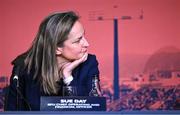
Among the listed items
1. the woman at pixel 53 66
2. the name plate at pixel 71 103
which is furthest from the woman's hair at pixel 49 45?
the name plate at pixel 71 103

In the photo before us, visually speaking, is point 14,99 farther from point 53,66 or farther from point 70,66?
point 70,66

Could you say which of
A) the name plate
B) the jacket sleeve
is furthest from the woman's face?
the name plate

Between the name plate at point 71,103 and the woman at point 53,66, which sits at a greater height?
the woman at point 53,66

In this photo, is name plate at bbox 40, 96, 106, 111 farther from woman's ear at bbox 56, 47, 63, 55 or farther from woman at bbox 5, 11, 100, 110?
woman's ear at bbox 56, 47, 63, 55

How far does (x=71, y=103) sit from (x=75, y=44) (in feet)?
1.92

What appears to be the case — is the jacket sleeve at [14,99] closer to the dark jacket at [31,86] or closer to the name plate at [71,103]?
the dark jacket at [31,86]

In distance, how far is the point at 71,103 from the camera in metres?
1.69

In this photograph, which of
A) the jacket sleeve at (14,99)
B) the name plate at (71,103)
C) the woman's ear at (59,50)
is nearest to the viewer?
the name plate at (71,103)

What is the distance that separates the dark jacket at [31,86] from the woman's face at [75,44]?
3.1 inches

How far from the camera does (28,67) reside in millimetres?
2139

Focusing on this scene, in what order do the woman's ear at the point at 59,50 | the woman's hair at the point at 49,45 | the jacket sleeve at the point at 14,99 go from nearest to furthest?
the jacket sleeve at the point at 14,99, the woman's hair at the point at 49,45, the woman's ear at the point at 59,50

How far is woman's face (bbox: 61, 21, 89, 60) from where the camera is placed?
2160 millimetres

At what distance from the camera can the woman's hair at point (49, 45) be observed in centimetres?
211

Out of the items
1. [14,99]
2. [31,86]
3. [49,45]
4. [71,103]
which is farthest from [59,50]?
[71,103]
